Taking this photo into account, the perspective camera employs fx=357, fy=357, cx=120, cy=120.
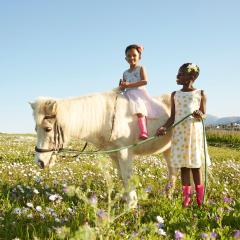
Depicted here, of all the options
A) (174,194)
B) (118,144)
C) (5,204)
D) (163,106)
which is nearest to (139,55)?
(163,106)

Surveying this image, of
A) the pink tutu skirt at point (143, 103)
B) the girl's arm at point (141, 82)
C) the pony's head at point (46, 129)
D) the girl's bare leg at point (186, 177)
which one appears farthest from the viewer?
the girl's arm at point (141, 82)

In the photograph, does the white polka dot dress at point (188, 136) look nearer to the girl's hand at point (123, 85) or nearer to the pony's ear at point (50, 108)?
the girl's hand at point (123, 85)

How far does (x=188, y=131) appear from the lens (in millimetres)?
6457

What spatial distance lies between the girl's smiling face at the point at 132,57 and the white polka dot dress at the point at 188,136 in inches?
44.1

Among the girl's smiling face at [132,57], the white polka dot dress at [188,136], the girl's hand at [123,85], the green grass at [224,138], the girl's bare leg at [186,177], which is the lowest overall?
the green grass at [224,138]

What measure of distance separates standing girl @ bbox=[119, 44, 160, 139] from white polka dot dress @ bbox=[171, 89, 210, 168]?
64 cm

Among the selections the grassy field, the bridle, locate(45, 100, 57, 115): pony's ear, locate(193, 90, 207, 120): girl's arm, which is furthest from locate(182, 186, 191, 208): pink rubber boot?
locate(45, 100, 57, 115): pony's ear

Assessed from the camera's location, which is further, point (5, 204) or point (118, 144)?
point (118, 144)

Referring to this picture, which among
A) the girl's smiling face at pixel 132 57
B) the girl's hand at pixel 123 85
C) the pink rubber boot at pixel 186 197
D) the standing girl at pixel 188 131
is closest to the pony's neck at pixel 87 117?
the girl's hand at pixel 123 85

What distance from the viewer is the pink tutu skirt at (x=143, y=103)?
672cm

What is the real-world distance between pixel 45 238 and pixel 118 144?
2.58 meters

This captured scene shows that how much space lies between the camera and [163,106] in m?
7.40

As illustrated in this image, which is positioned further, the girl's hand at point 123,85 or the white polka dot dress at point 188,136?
the girl's hand at point 123,85

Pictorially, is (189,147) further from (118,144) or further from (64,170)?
(64,170)
